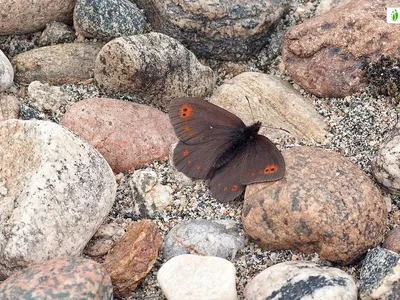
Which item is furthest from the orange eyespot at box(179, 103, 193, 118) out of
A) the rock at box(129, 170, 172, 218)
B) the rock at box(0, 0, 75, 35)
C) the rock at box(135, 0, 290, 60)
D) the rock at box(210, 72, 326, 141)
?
the rock at box(0, 0, 75, 35)

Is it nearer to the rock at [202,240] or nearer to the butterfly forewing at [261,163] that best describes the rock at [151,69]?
the butterfly forewing at [261,163]

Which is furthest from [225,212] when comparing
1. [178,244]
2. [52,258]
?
[52,258]

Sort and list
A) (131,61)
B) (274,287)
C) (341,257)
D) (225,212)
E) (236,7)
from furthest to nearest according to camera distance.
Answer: (236,7)
(131,61)
(225,212)
(341,257)
(274,287)

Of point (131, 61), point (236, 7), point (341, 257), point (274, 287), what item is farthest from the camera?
point (236, 7)

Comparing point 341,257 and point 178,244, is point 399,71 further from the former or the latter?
point 178,244

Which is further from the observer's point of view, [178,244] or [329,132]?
[329,132]

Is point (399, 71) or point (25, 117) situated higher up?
point (399, 71)
